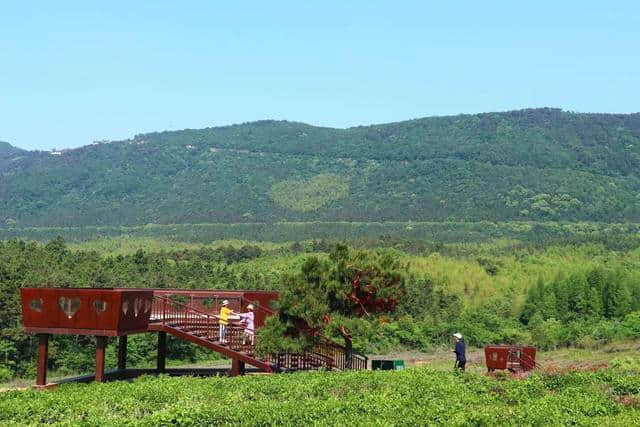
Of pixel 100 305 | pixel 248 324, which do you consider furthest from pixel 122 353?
pixel 100 305

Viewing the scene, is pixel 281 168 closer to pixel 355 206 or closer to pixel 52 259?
pixel 355 206

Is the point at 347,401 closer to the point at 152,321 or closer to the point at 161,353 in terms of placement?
the point at 152,321

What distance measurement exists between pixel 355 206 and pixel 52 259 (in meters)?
103

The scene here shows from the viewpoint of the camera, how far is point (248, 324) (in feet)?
95.1

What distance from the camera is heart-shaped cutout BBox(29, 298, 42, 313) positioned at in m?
26.9

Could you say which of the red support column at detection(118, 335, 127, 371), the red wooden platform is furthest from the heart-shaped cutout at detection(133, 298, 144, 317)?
the red support column at detection(118, 335, 127, 371)

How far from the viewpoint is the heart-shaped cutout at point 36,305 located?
2689cm

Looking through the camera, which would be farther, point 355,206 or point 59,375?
point 355,206

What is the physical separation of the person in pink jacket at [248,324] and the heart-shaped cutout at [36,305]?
602 cm

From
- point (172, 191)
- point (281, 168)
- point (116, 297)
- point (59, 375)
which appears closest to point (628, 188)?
point (281, 168)

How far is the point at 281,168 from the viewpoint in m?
189

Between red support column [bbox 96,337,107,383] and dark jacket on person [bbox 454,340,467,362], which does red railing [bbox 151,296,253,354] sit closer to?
red support column [bbox 96,337,107,383]

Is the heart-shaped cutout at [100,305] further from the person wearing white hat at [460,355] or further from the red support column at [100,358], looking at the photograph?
the person wearing white hat at [460,355]

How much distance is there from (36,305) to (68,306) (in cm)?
104
